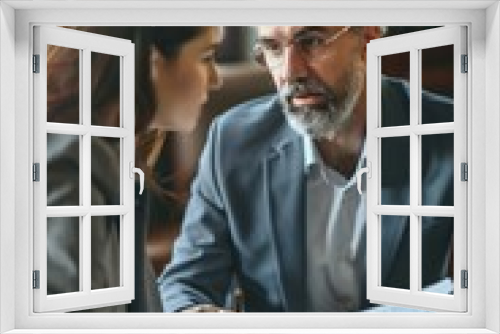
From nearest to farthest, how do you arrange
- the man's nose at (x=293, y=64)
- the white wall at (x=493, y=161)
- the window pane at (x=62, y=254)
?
the white wall at (x=493, y=161), the window pane at (x=62, y=254), the man's nose at (x=293, y=64)

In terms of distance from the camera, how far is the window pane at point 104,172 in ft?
13.8

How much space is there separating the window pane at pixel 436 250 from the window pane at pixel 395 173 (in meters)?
0.21

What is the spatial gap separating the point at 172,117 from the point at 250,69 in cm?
61

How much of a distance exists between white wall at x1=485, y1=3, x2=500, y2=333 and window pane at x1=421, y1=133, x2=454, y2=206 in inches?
42.1

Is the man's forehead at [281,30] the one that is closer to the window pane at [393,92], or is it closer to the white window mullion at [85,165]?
the window pane at [393,92]

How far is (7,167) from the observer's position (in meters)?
2.74

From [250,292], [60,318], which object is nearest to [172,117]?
[250,292]

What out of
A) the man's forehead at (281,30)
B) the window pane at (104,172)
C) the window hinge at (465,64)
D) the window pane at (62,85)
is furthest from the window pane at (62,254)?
the window hinge at (465,64)

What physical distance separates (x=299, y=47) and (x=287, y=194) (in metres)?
0.97

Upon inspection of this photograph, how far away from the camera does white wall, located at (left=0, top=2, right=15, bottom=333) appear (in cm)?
271

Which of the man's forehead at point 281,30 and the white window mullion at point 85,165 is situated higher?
the man's forehead at point 281,30

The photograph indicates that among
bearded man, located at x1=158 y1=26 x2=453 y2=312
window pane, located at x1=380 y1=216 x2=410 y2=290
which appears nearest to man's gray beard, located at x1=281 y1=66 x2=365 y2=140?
bearded man, located at x1=158 y1=26 x2=453 y2=312

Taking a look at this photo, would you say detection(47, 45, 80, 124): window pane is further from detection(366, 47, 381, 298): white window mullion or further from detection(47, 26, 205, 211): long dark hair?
detection(366, 47, 381, 298): white window mullion

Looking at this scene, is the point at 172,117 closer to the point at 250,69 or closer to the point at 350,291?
the point at 250,69
